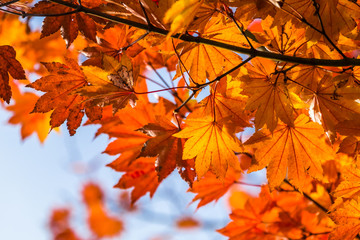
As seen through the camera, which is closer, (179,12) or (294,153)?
(179,12)

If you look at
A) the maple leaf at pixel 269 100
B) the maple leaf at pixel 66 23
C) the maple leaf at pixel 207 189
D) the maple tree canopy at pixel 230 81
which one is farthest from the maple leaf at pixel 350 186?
the maple leaf at pixel 66 23

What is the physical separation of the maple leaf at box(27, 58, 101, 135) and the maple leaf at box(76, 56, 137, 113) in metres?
0.12

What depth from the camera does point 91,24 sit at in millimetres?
1052

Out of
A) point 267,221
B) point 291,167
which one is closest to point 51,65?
point 291,167

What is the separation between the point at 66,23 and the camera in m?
1.04

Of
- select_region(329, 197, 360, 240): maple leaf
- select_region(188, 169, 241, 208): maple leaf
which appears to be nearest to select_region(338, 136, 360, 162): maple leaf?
select_region(329, 197, 360, 240): maple leaf

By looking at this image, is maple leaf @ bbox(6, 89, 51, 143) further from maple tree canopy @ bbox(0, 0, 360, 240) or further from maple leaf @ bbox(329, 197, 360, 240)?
maple leaf @ bbox(329, 197, 360, 240)

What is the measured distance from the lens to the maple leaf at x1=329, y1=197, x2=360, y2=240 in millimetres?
1007

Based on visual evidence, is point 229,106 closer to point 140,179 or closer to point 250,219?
point 140,179

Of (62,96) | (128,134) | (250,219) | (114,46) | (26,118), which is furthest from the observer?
(26,118)

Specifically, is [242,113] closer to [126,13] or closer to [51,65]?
[126,13]

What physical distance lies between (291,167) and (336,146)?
342 mm

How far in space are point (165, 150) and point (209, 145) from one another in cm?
15

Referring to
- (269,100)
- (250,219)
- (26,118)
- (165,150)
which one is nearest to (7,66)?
(165,150)
